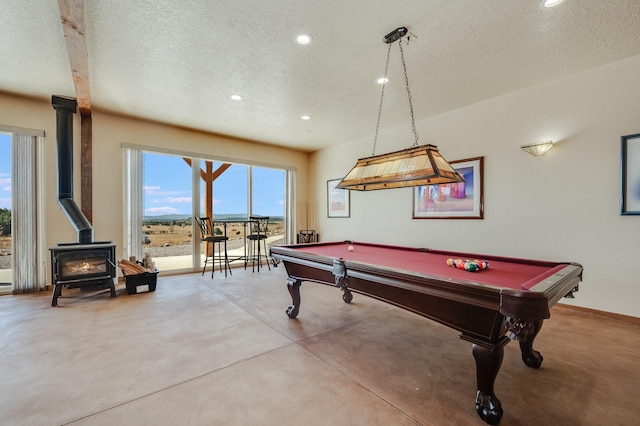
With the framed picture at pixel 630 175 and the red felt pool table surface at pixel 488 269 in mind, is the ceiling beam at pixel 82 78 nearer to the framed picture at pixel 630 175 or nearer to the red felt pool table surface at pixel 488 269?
the red felt pool table surface at pixel 488 269

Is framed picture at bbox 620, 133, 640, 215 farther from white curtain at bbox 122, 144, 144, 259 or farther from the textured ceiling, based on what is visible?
white curtain at bbox 122, 144, 144, 259

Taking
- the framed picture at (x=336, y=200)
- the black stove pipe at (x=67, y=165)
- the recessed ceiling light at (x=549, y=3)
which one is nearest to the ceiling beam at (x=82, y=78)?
the black stove pipe at (x=67, y=165)

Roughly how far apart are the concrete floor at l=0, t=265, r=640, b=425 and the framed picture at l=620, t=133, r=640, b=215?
1238 mm

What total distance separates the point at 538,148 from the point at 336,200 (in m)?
3.82

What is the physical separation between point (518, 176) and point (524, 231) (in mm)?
725

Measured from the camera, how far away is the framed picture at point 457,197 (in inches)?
161

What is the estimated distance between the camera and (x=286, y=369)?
209cm

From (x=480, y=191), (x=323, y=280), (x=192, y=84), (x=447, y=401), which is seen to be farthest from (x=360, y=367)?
(x=192, y=84)

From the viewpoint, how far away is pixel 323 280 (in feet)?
8.89

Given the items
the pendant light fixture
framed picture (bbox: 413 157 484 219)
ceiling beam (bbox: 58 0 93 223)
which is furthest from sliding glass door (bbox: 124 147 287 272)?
the pendant light fixture

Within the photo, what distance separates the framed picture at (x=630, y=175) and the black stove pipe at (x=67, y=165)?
6.55 meters

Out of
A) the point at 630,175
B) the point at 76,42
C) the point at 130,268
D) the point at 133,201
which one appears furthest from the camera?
the point at 133,201

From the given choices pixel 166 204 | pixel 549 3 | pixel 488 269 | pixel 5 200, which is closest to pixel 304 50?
pixel 549 3

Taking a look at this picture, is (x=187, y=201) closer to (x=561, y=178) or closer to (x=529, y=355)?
(x=529, y=355)
